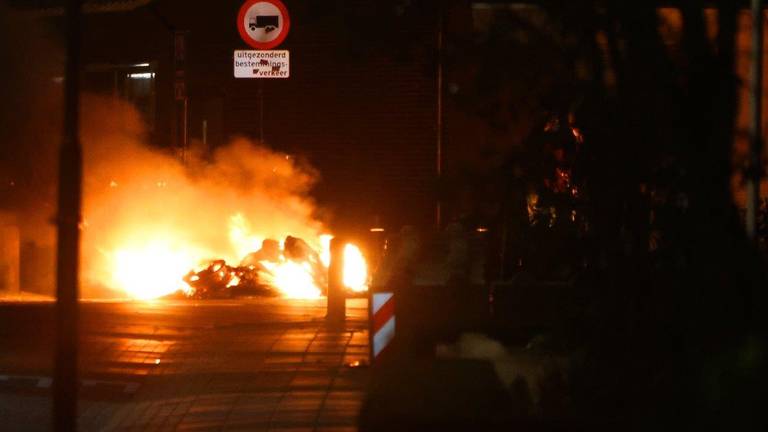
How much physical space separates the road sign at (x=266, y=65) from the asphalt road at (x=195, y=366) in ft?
23.1

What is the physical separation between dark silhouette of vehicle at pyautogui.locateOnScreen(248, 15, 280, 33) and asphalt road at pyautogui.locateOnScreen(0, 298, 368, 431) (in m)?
6.83

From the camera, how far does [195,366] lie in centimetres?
1149

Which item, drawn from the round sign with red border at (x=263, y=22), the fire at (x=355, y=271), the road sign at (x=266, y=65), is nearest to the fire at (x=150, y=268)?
the fire at (x=355, y=271)

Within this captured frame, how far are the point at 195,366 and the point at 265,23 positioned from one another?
10.9 meters

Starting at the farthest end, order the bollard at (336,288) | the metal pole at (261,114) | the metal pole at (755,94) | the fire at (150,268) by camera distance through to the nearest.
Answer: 1. the metal pole at (261,114)
2. the fire at (150,268)
3. the bollard at (336,288)
4. the metal pole at (755,94)

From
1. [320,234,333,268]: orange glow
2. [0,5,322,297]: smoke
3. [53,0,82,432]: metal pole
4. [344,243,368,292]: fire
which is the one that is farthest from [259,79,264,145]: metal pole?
[53,0,82,432]: metal pole

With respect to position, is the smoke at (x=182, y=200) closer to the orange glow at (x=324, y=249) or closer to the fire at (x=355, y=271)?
the orange glow at (x=324, y=249)

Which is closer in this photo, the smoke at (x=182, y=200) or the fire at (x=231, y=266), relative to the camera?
the fire at (x=231, y=266)

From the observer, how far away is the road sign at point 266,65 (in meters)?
21.9

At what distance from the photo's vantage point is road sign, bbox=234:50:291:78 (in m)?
21.9

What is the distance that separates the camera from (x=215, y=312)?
15164 millimetres

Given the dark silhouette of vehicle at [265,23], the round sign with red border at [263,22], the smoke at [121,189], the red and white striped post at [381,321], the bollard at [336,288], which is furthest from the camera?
the dark silhouette of vehicle at [265,23]

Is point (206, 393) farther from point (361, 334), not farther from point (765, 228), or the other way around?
point (765, 228)

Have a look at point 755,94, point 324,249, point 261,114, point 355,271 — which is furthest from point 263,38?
point 755,94
